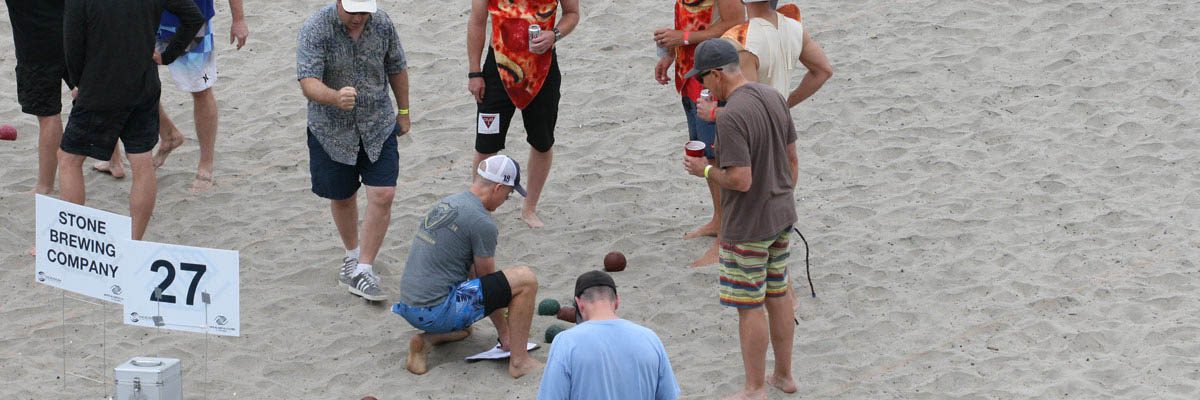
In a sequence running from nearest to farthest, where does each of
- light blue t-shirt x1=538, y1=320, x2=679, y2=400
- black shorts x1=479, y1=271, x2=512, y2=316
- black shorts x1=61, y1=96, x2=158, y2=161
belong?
light blue t-shirt x1=538, y1=320, x2=679, y2=400 → black shorts x1=479, y1=271, x2=512, y2=316 → black shorts x1=61, y1=96, x2=158, y2=161

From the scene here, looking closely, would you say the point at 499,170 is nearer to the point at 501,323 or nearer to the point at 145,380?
the point at 501,323

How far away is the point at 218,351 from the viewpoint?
6863 millimetres

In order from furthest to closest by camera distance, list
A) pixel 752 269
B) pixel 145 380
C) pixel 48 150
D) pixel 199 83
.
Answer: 1. pixel 199 83
2. pixel 48 150
3. pixel 752 269
4. pixel 145 380

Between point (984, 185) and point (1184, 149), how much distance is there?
1.41 meters

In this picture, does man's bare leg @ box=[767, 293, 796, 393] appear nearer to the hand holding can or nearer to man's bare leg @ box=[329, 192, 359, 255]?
the hand holding can

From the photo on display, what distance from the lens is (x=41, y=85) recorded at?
8.09 m

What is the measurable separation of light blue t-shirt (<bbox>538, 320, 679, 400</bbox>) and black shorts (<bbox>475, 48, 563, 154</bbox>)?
3.33 metres

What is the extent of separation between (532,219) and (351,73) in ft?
5.44

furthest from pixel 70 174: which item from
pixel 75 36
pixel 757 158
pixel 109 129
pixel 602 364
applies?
pixel 602 364

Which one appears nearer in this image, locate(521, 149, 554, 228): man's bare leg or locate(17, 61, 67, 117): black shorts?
locate(17, 61, 67, 117): black shorts

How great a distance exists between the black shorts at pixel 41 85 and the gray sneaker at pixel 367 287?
2.18m

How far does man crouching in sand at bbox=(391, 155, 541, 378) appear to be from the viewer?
638cm

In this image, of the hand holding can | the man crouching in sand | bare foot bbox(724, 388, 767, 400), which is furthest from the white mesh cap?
bare foot bbox(724, 388, 767, 400)

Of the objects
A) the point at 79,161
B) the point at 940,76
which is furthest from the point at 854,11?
the point at 79,161
